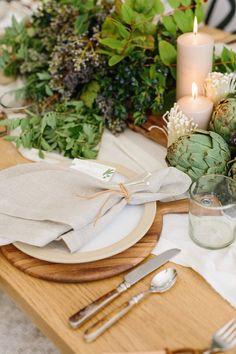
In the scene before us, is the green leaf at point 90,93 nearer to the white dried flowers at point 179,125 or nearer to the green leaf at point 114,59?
the green leaf at point 114,59

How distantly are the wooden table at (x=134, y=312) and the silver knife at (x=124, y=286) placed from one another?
1 centimetres

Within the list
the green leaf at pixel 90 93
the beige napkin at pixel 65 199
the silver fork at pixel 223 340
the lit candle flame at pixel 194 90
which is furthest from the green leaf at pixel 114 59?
the silver fork at pixel 223 340

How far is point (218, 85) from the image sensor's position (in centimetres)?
113

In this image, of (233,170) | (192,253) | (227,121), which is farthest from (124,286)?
(227,121)

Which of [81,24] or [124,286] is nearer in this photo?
[124,286]

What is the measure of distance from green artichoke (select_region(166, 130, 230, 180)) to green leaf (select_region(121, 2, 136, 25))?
360 millimetres

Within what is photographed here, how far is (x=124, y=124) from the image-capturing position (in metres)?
1.30

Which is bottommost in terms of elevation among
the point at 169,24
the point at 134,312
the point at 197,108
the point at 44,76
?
the point at 134,312

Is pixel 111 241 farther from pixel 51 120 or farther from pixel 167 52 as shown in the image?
pixel 167 52

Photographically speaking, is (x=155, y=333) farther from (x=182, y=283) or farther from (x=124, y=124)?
(x=124, y=124)

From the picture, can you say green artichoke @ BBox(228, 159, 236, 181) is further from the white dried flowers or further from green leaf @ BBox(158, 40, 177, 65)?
green leaf @ BBox(158, 40, 177, 65)

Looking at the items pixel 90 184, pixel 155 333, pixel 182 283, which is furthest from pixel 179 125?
pixel 155 333

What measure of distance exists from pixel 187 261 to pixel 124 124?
1.67ft

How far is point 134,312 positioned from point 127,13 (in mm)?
719
